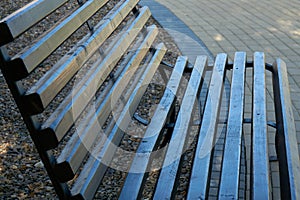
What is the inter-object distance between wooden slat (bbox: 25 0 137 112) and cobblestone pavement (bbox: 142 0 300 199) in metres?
1.61

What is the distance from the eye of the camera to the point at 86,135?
1996mm

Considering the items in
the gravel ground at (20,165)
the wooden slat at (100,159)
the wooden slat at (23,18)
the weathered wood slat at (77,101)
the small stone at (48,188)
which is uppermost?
the wooden slat at (23,18)

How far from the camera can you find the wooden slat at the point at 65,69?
166 cm

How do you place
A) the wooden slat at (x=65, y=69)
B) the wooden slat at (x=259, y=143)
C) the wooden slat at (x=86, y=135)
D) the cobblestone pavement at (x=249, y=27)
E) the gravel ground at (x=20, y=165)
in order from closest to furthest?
the wooden slat at (x=65, y=69) → the wooden slat at (x=86, y=135) → the wooden slat at (x=259, y=143) → the gravel ground at (x=20, y=165) → the cobblestone pavement at (x=249, y=27)

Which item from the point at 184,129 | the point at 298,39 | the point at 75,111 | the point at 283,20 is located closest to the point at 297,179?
the point at 184,129

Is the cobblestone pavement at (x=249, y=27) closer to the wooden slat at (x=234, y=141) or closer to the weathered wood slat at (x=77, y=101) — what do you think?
the wooden slat at (x=234, y=141)

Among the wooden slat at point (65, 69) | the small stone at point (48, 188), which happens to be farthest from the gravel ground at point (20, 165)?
the wooden slat at point (65, 69)

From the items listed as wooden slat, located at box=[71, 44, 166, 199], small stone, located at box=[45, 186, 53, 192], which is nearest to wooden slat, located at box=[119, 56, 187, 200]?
wooden slat, located at box=[71, 44, 166, 199]

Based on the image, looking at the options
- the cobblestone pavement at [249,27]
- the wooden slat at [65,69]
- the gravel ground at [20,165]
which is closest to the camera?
the wooden slat at [65,69]

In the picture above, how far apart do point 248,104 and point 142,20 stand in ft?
4.16

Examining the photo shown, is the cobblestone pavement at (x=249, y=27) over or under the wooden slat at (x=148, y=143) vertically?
under

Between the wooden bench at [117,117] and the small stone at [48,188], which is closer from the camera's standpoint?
the wooden bench at [117,117]

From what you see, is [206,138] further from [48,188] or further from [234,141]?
[48,188]

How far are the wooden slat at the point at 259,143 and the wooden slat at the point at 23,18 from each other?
1.07 meters
